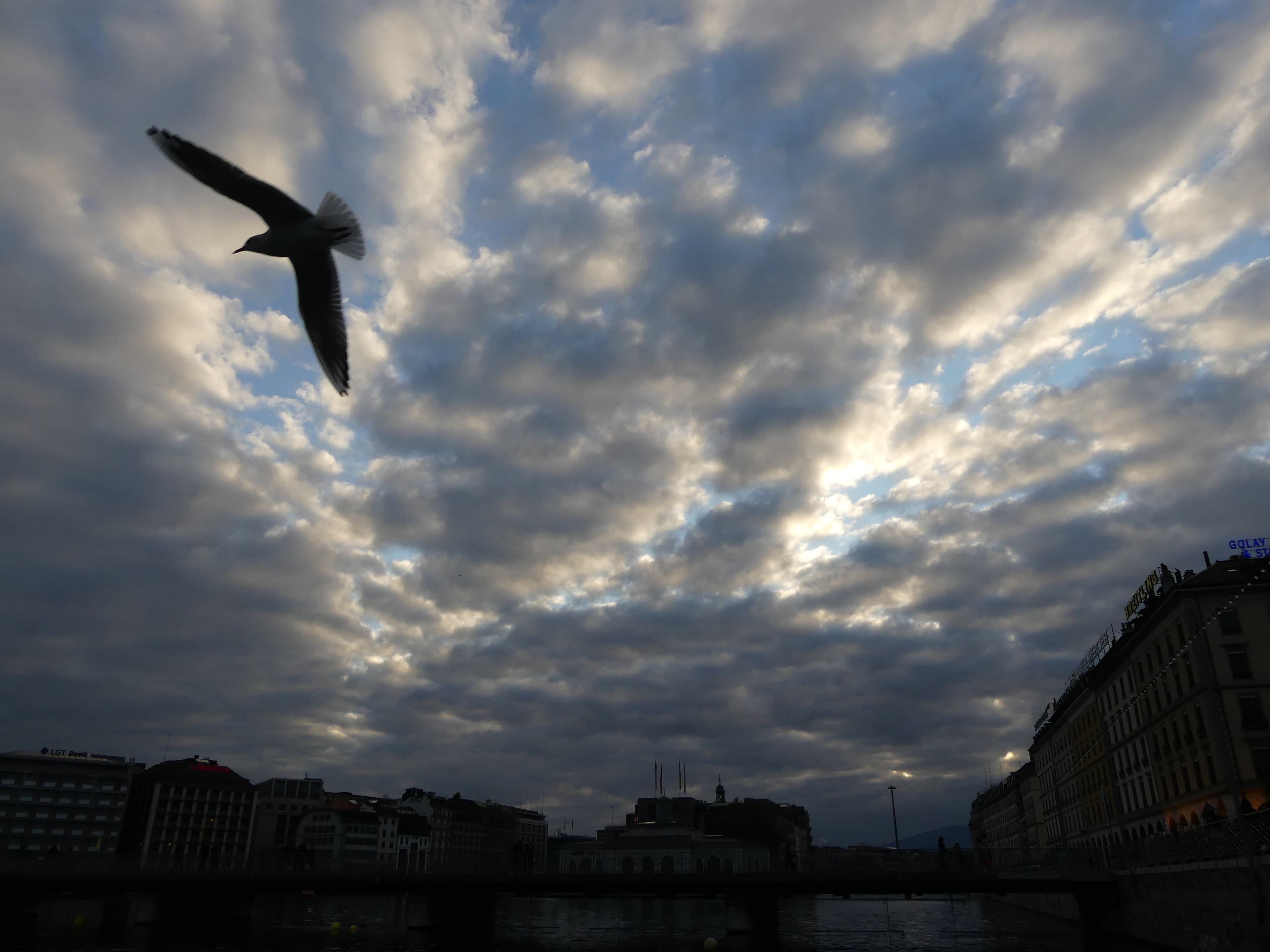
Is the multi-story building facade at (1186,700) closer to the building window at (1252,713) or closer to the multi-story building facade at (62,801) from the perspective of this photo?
the building window at (1252,713)

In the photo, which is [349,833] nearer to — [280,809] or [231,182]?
[280,809]

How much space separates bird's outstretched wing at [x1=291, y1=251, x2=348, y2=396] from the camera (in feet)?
26.7

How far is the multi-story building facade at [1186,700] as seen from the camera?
49.1 m

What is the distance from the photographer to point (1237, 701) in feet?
167

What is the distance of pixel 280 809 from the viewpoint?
184000mm

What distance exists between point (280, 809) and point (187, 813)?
22.9 meters

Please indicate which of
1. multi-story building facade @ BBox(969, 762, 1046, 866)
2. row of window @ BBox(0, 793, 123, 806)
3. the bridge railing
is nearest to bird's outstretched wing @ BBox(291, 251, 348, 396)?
the bridge railing

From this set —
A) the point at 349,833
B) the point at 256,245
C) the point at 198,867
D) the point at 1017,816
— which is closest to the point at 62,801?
the point at 349,833

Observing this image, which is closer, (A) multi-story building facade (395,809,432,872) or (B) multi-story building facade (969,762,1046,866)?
(B) multi-story building facade (969,762,1046,866)

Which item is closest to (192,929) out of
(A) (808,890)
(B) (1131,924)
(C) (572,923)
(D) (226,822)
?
(C) (572,923)

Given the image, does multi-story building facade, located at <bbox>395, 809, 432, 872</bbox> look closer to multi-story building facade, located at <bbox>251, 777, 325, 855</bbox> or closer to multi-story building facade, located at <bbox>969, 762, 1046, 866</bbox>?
multi-story building facade, located at <bbox>251, 777, 325, 855</bbox>

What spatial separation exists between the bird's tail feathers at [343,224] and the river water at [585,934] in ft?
181

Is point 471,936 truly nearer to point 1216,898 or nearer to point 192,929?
point 192,929

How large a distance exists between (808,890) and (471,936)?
26.6 m
